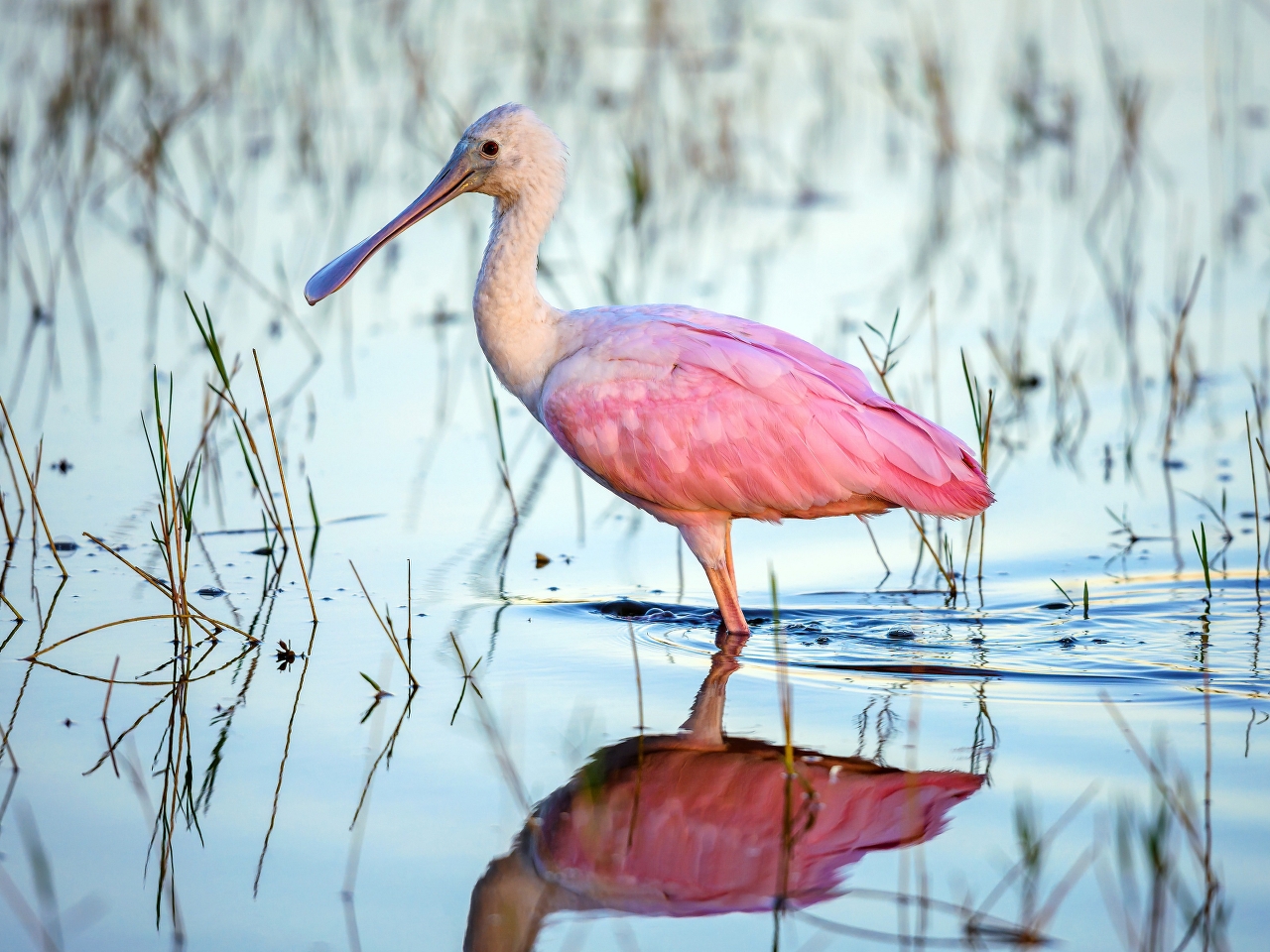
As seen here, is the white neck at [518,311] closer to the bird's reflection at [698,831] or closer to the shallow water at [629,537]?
the shallow water at [629,537]

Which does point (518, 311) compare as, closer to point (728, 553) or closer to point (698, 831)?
point (728, 553)

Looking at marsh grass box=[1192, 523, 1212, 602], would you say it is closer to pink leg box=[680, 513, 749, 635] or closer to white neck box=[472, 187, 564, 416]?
pink leg box=[680, 513, 749, 635]

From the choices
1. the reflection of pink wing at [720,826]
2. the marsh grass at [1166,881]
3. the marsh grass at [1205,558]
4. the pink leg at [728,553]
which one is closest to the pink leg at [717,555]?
the pink leg at [728,553]

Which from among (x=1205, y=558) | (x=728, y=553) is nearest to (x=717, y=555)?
(x=728, y=553)

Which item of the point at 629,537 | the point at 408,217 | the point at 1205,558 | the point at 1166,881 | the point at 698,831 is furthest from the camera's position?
the point at 629,537

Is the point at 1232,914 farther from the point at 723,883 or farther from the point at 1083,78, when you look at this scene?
the point at 1083,78

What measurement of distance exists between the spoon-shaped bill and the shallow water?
1012mm

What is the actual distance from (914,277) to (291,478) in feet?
14.6

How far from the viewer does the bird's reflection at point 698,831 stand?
175 inches

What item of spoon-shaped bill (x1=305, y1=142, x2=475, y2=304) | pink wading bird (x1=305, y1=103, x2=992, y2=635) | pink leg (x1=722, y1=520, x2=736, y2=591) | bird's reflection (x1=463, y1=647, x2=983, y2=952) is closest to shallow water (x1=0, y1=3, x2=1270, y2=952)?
bird's reflection (x1=463, y1=647, x2=983, y2=952)

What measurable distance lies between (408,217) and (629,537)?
66.2 inches

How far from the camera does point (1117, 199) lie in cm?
1198

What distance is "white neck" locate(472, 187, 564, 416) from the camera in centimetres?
673

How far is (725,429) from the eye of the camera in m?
6.42
